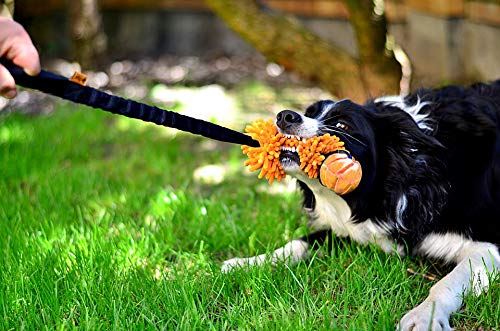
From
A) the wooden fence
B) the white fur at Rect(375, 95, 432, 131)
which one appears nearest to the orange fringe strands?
the white fur at Rect(375, 95, 432, 131)

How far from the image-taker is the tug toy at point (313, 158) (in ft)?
7.54

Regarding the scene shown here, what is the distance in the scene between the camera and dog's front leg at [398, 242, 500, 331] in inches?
82.4

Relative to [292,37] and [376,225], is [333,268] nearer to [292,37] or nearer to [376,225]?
[376,225]

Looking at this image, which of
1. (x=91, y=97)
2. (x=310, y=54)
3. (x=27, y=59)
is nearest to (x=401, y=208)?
(x=91, y=97)

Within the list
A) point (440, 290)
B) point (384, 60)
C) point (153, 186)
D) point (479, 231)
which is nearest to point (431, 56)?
point (384, 60)

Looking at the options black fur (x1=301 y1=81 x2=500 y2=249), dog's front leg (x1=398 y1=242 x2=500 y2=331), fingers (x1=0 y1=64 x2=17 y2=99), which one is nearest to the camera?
fingers (x1=0 y1=64 x2=17 y2=99)

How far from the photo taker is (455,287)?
230cm

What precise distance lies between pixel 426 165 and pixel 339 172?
48cm

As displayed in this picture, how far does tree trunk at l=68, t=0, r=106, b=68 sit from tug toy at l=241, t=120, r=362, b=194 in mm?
5044

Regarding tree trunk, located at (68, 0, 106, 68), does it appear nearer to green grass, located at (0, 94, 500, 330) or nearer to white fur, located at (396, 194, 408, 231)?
green grass, located at (0, 94, 500, 330)

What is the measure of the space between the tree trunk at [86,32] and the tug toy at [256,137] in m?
5.01

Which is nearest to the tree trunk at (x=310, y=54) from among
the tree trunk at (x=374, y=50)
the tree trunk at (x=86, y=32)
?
the tree trunk at (x=374, y=50)

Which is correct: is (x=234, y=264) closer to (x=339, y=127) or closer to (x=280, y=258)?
(x=280, y=258)

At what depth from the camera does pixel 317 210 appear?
9.08 ft
